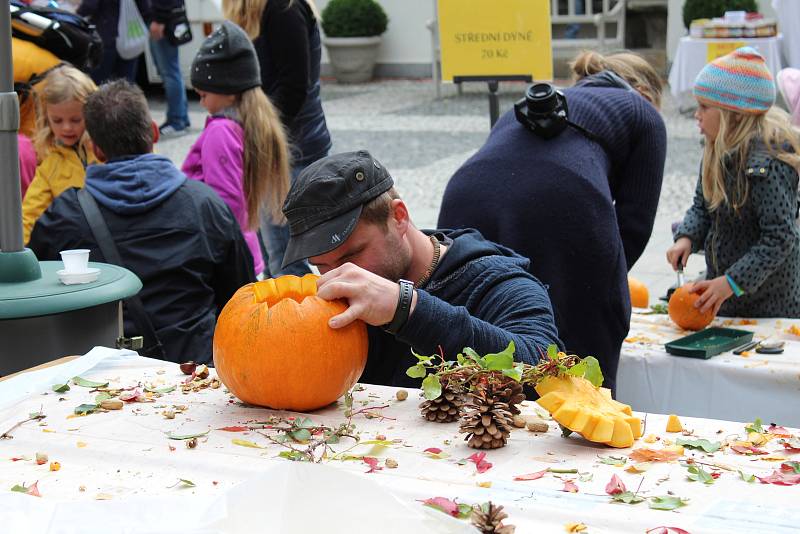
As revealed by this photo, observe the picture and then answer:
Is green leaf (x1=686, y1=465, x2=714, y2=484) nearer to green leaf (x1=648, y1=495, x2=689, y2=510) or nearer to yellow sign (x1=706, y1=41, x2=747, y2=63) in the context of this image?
green leaf (x1=648, y1=495, x2=689, y2=510)

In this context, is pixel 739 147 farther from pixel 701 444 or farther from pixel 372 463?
pixel 372 463

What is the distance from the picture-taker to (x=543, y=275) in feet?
10.9

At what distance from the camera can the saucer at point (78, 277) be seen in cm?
266

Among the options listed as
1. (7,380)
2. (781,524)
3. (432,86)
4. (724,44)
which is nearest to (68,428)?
(7,380)

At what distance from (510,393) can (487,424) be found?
0.38 feet

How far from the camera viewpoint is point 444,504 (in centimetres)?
155

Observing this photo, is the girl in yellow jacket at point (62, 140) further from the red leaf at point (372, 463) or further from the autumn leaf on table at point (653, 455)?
the autumn leaf on table at point (653, 455)

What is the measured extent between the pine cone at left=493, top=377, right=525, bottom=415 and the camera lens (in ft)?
4.95

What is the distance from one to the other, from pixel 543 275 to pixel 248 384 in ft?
4.92

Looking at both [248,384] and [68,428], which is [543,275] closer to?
[248,384]

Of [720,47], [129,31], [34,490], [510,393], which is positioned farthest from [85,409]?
[720,47]

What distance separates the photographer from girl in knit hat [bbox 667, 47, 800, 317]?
3.80 m

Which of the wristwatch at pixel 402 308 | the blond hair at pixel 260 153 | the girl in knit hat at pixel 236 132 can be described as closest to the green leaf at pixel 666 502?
the wristwatch at pixel 402 308

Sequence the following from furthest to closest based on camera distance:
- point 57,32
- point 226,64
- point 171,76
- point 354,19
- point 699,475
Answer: point 354,19 < point 171,76 < point 57,32 < point 226,64 < point 699,475
